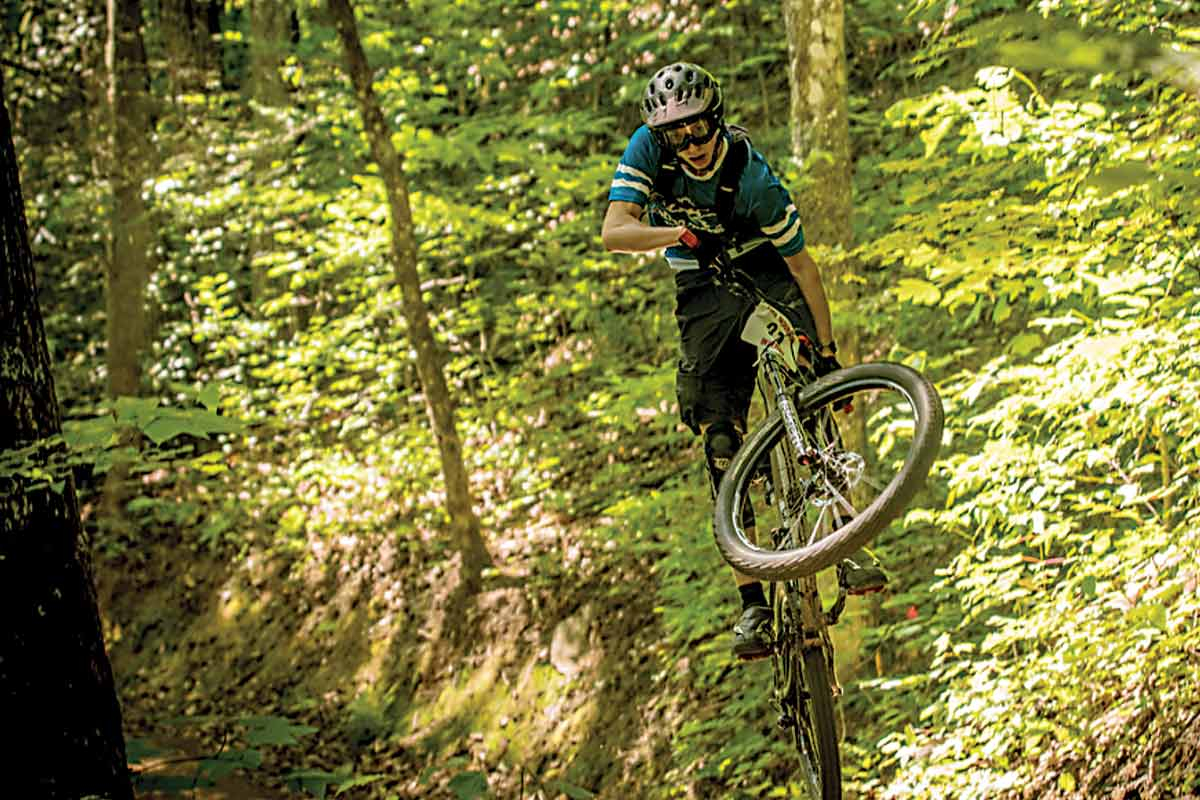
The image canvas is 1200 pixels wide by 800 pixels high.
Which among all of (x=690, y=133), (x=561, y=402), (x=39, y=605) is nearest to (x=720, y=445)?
(x=690, y=133)

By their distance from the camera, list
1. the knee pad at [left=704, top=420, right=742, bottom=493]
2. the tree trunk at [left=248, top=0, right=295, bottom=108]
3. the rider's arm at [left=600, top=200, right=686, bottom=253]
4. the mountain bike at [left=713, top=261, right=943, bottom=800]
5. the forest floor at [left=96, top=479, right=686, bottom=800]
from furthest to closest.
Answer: the tree trunk at [left=248, top=0, right=295, bottom=108] → the forest floor at [left=96, top=479, right=686, bottom=800] → the knee pad at [left=704, top=420, right=742, bottom=493] → the rider's arm at [left=600, top=200, right=686, bottom=253] → the mountain bike at [left=713, top=261, right=943, bottom=800]

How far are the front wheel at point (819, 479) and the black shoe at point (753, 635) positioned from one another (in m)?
0.27

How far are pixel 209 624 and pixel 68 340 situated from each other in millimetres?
5448

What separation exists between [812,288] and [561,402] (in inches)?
268

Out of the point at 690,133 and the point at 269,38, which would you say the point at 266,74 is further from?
the point at 690,133

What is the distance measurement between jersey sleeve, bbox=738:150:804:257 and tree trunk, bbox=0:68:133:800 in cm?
251

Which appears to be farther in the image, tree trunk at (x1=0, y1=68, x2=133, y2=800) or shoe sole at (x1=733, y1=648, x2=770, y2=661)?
shoe sole at (x1=733, y1=648, x2=770, y2=661)

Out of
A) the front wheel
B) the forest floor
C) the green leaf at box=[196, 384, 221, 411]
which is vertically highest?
the green leaf at box=[196, 384, 221, 411]

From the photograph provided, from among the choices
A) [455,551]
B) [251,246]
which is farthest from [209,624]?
[251,246]

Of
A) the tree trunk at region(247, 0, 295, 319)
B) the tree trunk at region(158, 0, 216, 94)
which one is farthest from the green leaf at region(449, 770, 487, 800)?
the tree trunk at region(158, 0, 216, 94)

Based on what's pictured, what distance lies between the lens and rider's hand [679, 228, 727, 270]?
3.56 m

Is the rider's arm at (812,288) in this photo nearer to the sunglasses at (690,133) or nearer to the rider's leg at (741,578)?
the rider's leg at (741,578)

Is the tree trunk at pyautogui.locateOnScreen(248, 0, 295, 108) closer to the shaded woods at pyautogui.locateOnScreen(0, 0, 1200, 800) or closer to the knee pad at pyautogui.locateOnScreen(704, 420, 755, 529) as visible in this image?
the shaded woods at pyautogui.locateOnScreen(0, 0, 1200, 800)

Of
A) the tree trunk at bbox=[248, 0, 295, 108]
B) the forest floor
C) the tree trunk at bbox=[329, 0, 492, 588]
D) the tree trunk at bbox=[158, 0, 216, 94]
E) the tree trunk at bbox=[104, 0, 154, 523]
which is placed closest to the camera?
the forest floor
